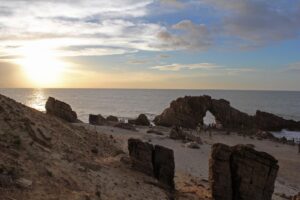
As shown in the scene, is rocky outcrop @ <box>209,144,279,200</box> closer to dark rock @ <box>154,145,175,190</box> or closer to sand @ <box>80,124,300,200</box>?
dark rock @ <box>154,145,175,190</box>

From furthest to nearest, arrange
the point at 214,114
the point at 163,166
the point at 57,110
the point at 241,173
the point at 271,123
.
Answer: the point at 271,123, the point at 214,114, the point at 57,110, the point at 163,166, the point at 241,173

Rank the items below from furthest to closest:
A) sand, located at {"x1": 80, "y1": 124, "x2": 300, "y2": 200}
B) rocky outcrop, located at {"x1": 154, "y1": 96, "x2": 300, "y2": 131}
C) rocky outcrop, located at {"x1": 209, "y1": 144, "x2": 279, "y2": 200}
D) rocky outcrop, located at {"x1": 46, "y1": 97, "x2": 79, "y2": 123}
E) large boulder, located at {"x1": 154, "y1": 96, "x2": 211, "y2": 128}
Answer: rocky outcrop, located at {"x1": 154, "y1": 96, "x2": 300, "y2": 131}, large boulder, located at {"x1": 154, "y1": 96, "x2": 211, "y2": 128}, rocky outcrop, located at {"x1": 46, "y1": 97, "x2": 79, "y2": 123}, sand, located at {"x1": 80, "y1": 124, "x2": 300, "y2": 200}, rocky outcrop, located at {"x1": 209, "y1": 144, "x2": 279, "y2": 200}

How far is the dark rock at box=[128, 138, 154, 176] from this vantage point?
2314 cm

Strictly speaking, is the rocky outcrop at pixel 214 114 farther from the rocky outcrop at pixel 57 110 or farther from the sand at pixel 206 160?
the rocky outcrop at pixel 57 110

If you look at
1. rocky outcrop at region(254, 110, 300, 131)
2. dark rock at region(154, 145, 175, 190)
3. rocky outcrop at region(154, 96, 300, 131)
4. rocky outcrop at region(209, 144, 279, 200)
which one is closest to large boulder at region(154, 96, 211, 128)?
rocky outcrop at region(154, 96, 300, 131)

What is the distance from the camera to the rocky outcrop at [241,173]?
20516 millimetres

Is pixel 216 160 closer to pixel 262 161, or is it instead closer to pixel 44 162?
pixel 262 161

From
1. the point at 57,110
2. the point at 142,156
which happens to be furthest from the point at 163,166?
the point at 57,110

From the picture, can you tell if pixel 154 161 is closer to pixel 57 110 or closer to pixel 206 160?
pixel 206 160

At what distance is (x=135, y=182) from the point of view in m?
21.3

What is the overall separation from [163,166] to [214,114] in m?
64.5

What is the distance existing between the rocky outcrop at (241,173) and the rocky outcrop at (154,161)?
283cm

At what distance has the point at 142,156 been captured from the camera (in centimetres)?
2336

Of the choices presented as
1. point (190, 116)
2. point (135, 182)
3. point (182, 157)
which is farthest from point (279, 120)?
point (135, 182)
